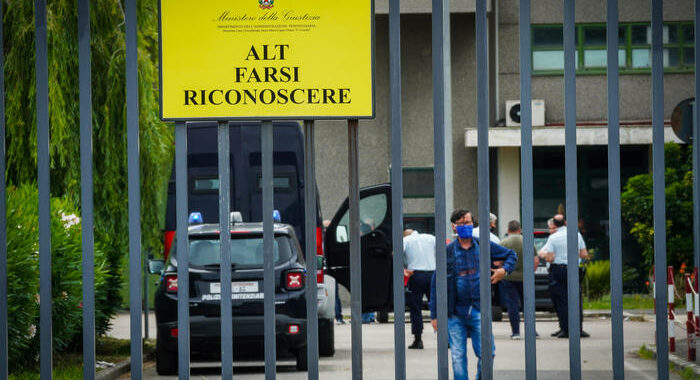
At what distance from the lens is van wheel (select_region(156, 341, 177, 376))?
13516 millimetres

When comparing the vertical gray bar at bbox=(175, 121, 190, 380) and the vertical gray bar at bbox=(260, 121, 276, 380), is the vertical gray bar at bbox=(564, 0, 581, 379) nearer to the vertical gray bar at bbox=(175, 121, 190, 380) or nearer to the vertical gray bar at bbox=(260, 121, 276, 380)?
the vertical gray bar at bbox=(260, 121, 276, 380)

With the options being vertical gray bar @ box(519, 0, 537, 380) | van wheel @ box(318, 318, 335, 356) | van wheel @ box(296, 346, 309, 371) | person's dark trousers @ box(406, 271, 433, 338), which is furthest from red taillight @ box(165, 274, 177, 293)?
vertical gray bar @ box(519, 0, 537, 380)

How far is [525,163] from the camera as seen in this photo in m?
5.20

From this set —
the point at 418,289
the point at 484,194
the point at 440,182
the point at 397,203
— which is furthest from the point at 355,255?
the point at 418,289

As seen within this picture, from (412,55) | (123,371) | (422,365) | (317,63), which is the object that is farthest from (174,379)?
(412,55)

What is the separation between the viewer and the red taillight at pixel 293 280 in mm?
13562

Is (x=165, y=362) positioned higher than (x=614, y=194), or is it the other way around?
(x=614, y=194)

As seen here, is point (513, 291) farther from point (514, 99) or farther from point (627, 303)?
point (514, 99)

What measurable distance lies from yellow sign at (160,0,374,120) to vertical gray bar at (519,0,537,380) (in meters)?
0.69

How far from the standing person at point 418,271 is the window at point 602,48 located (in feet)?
41.0

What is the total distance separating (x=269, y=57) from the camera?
17.1ft

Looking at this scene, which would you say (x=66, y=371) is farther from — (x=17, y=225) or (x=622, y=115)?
(x=622, y=115)

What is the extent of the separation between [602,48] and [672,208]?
7210 mm

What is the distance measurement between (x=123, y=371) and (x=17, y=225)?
3682mm
